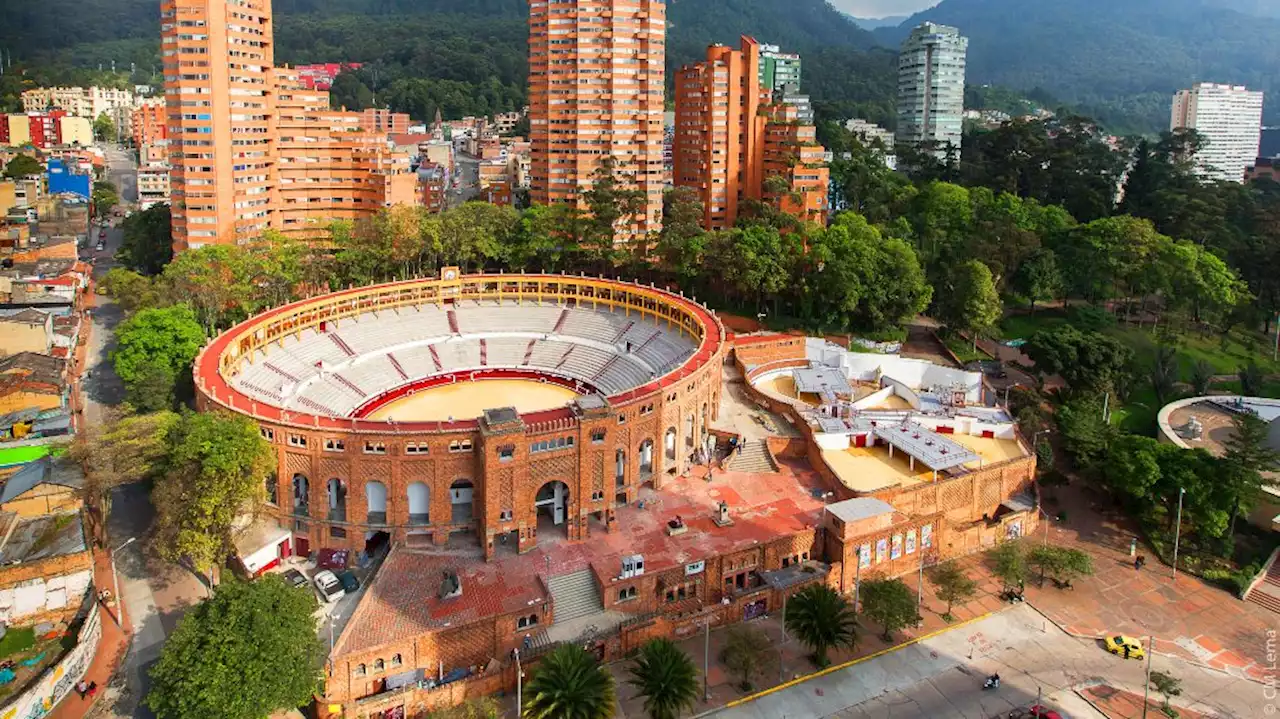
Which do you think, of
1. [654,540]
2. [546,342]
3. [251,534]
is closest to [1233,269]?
[546,342]

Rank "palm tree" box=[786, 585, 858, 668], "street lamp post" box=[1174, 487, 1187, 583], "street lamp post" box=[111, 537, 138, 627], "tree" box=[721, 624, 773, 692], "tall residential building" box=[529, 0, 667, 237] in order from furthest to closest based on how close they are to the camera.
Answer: "tall residential building" box=[529, 0, 667, 237] → "street lamp post" box=[1174, 487, 1187, 583] → "street lamp post" box=[111, 537, 138, 627] → "palm tree" box=[786, 585, 858, 668] → "tree" box=[721, 624, 773, 692]

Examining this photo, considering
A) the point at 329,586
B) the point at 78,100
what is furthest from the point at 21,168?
the point at 329,586

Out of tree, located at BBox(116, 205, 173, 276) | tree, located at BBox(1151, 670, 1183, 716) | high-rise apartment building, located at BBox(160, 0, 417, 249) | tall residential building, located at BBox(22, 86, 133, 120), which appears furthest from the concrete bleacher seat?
tall residential building, located at BBox(22, 86, 133, 120)

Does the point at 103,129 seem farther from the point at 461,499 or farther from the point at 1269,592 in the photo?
the point at 1269,592

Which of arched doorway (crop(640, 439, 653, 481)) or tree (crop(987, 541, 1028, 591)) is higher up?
arched doorway (crop(640, 439, 653, 481))

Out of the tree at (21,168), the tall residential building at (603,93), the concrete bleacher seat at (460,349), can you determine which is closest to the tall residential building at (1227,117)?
the tall residential building at (603,93)

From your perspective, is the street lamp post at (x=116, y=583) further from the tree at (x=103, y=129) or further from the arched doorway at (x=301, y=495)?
the tree at (x=103, y=129)

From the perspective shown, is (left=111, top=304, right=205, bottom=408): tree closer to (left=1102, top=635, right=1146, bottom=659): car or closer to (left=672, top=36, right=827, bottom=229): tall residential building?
(left=1102, top=635, right=1146, bottom=659): car
